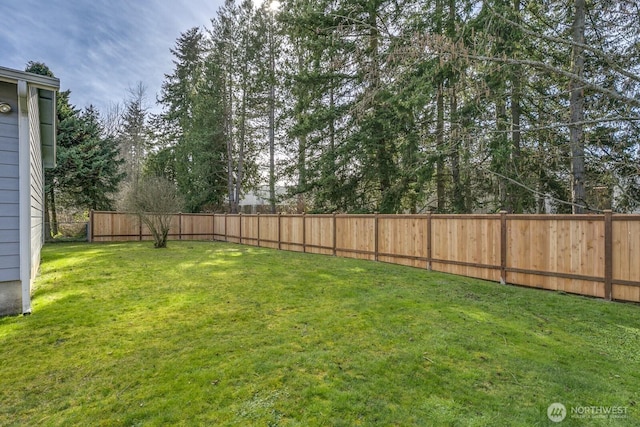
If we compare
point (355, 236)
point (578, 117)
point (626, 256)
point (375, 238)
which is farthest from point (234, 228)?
point (626, 256)

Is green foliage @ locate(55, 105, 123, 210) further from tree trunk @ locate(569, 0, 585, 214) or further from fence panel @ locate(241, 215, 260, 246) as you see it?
tree trunk @ locate(569, 0, 585, 214)

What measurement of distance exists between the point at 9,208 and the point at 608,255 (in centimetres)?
813

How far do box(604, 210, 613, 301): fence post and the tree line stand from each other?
81cm

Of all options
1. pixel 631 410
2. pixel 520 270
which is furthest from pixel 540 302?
pixel 631 410

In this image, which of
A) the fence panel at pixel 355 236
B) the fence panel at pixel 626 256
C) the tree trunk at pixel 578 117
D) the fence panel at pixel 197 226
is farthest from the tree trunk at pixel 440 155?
the fence panel at pixel 197 226

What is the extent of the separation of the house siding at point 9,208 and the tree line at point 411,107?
4182 millimetres

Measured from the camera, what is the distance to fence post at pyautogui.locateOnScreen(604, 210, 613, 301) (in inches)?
190

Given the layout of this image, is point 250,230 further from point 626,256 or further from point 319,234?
point 626,256

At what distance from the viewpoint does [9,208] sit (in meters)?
4.07

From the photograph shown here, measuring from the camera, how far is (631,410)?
Result: 7.21ft

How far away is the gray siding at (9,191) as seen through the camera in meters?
4.02

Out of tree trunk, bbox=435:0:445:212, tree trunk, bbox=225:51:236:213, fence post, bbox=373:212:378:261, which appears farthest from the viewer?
tree trunk, bbox=225:51:236:213

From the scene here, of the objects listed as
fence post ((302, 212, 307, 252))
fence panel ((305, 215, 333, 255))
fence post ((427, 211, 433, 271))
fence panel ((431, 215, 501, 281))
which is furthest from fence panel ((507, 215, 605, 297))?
fence post ((302, 212, 307, 252))

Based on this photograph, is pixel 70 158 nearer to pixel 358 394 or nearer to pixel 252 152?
pixel 252 152
